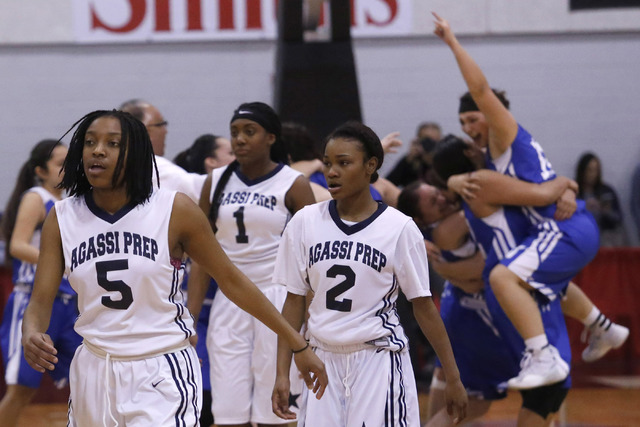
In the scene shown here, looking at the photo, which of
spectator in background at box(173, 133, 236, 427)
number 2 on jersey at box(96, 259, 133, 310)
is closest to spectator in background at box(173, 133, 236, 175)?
spectator in background at box(173, 133, 236, 427)

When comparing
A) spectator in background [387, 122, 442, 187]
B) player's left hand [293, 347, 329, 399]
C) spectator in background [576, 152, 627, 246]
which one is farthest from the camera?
spectator in background [576, 152, 627, 246]

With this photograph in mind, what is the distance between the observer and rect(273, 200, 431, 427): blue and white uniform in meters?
3.61

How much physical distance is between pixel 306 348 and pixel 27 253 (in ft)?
8.99

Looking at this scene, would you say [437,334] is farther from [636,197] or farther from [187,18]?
[636,197]

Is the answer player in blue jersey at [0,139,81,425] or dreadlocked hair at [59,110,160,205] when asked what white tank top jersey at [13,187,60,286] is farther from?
dreadlocked hair at [59,110,160,205]

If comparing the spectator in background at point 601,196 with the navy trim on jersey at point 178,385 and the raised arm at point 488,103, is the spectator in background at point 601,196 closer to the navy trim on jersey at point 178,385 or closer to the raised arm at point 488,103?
the raised arm at point 488,103

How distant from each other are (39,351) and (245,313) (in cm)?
203

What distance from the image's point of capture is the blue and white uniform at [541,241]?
4859mm

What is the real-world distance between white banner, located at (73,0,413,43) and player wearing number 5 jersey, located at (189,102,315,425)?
6.42 meters

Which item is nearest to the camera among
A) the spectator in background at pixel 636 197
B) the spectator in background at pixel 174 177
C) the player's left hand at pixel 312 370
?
the player's left hand at pixel 312 370

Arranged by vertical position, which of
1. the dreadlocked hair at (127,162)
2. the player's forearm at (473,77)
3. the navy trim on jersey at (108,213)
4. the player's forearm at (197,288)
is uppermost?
the player's forearm at (473,77)

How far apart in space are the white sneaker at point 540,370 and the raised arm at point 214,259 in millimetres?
1709

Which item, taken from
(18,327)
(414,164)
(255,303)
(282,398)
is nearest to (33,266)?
(18,327)

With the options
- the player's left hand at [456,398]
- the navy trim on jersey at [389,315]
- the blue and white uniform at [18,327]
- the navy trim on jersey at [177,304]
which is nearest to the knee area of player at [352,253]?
the navy trim on jersey at [389,315]
